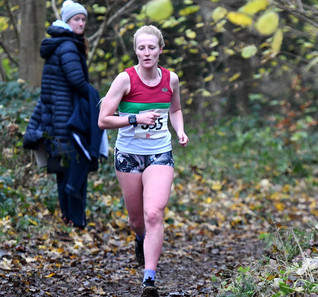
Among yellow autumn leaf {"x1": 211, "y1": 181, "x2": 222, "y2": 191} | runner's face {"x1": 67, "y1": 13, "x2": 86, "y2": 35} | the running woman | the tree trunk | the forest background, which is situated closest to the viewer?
the forest background

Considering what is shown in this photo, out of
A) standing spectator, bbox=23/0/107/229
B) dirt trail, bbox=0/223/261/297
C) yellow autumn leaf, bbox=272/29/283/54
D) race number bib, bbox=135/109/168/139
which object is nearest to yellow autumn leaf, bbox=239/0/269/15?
yellow autumn leaf, bbox=272/29/283/54

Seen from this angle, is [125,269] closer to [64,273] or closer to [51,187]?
[64,273]

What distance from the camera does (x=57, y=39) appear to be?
6332 millimetres

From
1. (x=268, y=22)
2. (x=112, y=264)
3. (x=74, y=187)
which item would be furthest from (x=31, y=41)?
(x=268, y=22)

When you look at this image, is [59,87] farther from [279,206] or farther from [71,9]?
[279,206]

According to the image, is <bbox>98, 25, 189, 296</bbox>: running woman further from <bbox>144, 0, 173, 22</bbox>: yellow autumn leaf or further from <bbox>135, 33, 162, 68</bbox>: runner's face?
<bbox>144, 0, 173, 22</bbox>: yellow autumn leaf

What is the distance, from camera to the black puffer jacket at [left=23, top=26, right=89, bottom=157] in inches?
248

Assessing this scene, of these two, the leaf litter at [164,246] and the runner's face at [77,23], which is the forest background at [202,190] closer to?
the leaf litter at [164,246]

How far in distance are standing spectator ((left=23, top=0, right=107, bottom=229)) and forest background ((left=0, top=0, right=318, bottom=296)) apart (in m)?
0.61

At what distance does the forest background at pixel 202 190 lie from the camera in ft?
13.0

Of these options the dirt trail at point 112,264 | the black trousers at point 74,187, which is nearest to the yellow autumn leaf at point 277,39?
the dirt trail at point 112,264

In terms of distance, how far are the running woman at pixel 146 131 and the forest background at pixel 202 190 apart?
0.55 meters

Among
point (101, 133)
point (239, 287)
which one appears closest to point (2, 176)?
point (101, 133)

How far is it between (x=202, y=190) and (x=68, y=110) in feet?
12.1
